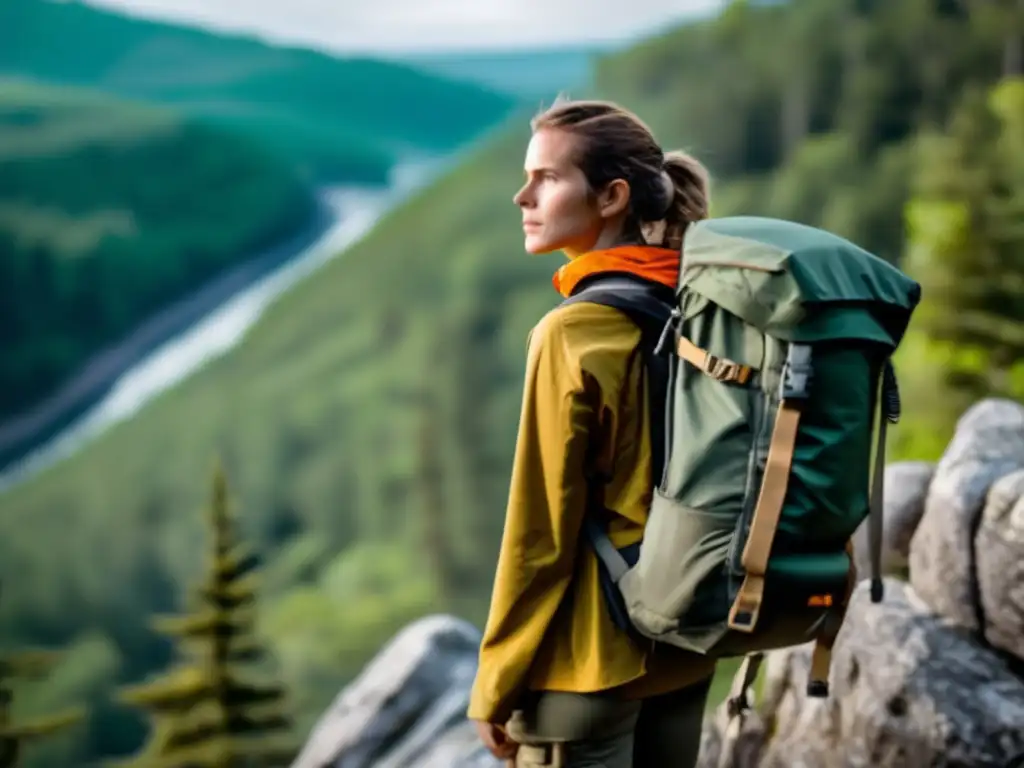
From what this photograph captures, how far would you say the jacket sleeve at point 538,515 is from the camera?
2045 millimetres

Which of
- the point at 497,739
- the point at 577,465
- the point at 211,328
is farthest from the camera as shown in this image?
the point at 211,328

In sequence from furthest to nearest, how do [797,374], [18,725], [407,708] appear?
1. [18,725]
2. [407,708]
3. [797,374]

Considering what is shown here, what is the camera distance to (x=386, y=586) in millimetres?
24375

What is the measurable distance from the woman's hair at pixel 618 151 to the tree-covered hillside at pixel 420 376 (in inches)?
402

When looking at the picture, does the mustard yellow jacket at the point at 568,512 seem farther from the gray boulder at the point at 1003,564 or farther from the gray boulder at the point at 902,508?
the gray boulder at the point at 902,508

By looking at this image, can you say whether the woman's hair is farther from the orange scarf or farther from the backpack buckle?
the backpack buckle

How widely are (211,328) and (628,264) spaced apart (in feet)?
97.2

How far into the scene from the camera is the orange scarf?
2.12 meters

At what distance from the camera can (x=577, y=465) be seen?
2.07m

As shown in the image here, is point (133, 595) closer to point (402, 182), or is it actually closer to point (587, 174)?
point (402, 182)

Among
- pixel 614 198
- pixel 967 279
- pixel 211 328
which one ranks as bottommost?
pixel 614 198

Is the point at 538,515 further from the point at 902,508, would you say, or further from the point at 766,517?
the point at 902,508

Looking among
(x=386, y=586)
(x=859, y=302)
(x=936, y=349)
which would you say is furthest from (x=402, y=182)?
(x=859, y=302)

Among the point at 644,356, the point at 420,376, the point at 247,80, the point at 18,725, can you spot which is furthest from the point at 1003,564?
the point at 247,80
